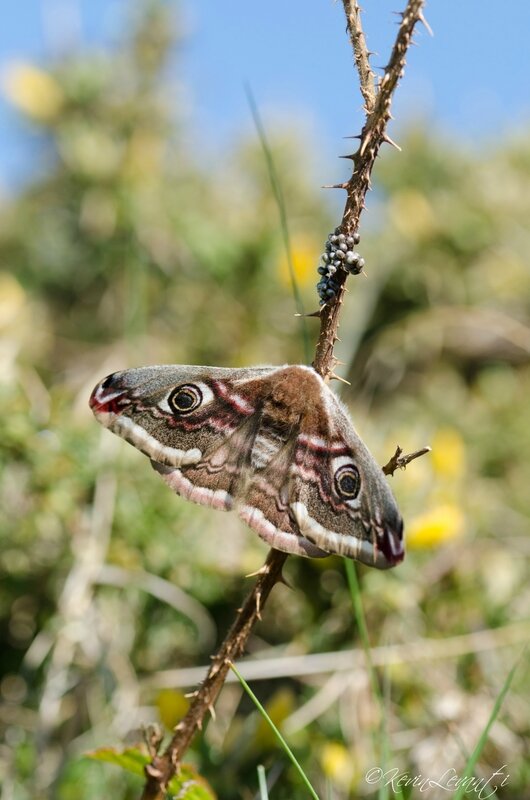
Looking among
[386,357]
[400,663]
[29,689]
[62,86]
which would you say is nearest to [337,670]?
[400,663]

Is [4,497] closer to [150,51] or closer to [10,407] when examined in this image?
[10,407]

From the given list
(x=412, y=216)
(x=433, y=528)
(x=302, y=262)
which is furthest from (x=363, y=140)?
(x=412, y=216)

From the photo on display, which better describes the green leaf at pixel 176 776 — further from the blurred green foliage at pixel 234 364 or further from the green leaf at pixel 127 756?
the blurred green foliage at pixel 234 364

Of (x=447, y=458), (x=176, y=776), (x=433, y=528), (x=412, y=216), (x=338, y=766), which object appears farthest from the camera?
(x=412, y=216)

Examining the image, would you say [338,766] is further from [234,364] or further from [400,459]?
[234,364]

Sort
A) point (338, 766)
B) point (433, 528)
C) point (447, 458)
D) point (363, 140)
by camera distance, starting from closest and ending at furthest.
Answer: point (363, 140) < point (338, 766) < point (433, 528) < point (447, 458)

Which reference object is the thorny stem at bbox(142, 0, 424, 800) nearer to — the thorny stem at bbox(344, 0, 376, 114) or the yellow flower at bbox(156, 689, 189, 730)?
the thorny stem at bbox(344, 0, 376, 114)
